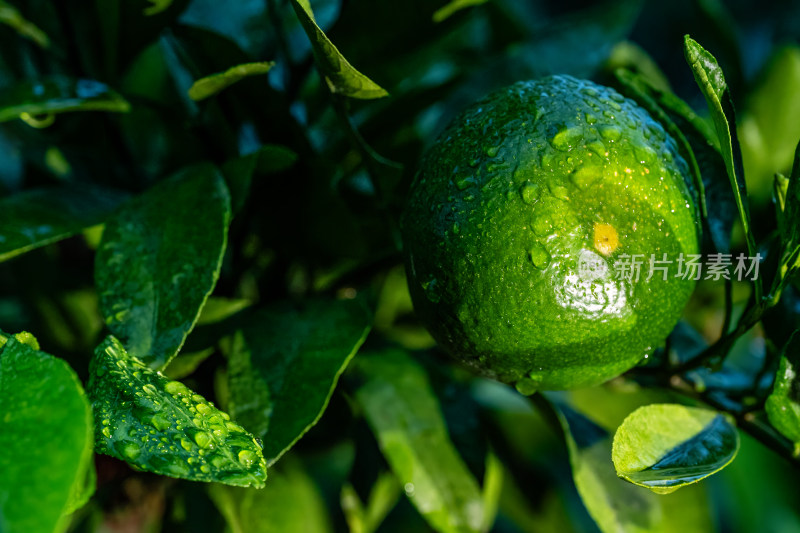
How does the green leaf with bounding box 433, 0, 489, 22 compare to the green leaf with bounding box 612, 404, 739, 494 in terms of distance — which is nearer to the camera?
the green leaf with bounding box 612, 404, 739, 494

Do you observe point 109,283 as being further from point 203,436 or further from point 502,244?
point 502,244

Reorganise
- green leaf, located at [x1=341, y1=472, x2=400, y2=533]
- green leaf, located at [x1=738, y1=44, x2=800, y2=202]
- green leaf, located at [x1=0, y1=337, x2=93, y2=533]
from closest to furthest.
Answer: green leaf, located at [x1=0, y1=337, x2=93, y2=533] < green leaf, located at [x1=341, y1=472, x2=400, y2=533] < green leaf, located at [x1=738, y1=44, x2=800, y2=202]

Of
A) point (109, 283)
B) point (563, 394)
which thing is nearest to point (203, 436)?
point (109, 283)

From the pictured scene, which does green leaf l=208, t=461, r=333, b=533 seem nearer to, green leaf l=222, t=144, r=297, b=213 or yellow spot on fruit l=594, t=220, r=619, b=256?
green leaf l=222, t=144, r=297, b=213

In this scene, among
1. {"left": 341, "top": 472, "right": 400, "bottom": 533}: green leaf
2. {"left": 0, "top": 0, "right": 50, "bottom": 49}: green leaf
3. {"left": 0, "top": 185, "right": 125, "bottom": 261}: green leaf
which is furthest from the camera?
{"left": 341, "top": 472, "right": 400, "bottom": 533}: green leaf

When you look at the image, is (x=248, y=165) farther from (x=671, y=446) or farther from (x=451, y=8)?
(x=671, y=446)

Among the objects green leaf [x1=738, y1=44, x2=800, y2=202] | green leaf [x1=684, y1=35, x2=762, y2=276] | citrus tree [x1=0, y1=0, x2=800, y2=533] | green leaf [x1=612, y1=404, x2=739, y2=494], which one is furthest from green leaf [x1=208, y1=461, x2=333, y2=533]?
green leaf [x1=738, y1=44, x2=800, y2=202]
